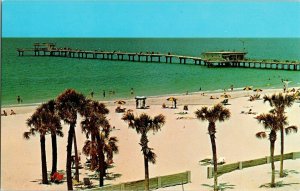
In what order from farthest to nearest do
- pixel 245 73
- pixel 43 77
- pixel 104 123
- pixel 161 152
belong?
pixel 245 73 → pixel 43 77 → pixel 161 152 → pixel 104 123

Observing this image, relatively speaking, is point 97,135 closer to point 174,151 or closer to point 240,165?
point 240,165

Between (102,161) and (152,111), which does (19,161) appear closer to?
(102,161)

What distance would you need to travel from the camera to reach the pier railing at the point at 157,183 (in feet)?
49.7

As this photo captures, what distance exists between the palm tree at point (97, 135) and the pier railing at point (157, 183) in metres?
1.55

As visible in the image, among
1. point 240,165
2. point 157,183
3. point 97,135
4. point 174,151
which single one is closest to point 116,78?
point 174,151

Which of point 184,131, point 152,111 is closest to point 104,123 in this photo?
point 184,131

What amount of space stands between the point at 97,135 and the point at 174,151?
7.52 m

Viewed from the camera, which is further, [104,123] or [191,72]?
[191,72]

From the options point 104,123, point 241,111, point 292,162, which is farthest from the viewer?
point 241,111

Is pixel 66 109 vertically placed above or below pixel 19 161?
above

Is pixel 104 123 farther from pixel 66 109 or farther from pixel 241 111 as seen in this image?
pixel 241 111

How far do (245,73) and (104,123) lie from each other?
6185cm

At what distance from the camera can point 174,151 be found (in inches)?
911

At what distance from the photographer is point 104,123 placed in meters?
16.1
